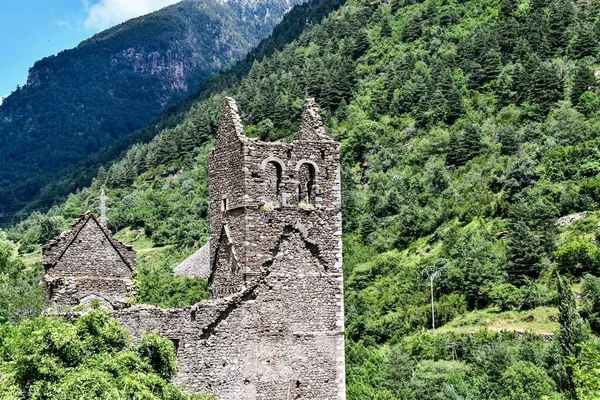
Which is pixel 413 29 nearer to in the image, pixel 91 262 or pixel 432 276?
pixel 432 276

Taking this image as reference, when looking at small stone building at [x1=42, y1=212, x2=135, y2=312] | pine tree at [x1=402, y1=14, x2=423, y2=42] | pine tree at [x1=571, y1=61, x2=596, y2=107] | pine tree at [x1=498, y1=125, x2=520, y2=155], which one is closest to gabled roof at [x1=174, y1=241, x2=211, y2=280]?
small stone building at [x1=42, y1=212, x2=135, y2=312]

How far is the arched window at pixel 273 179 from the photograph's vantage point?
19.1m

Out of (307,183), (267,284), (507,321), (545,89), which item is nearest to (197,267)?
(507,321)

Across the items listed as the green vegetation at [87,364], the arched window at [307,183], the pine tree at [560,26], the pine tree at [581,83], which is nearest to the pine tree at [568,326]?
the arched window at [307,183]

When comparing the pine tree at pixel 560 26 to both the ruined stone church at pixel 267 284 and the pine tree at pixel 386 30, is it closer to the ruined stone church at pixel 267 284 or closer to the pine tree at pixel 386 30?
the pine tree at pixel 386 30

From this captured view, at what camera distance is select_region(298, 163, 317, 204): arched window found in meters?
19.6

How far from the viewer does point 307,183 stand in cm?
1970

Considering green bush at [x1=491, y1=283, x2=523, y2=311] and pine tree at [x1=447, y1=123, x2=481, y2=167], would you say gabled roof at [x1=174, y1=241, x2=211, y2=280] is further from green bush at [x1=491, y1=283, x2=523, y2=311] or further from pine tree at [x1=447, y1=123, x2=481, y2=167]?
pine tree at [x1=447, y1=123, x2=481, y2=167]

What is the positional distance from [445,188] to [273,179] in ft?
310

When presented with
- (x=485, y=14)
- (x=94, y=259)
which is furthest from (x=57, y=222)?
(x=94, y=259)

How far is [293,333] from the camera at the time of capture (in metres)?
18.6

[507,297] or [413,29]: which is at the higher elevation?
[413,29]

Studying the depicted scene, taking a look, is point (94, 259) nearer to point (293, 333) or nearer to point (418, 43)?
point (293, 333)

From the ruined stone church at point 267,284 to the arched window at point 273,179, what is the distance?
0.03 m
